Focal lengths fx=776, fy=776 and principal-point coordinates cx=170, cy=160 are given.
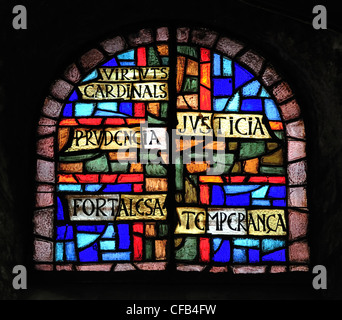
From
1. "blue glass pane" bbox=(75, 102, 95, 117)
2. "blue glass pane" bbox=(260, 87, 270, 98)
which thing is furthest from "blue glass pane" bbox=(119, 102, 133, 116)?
"blue glass pane" bbox=(260, 87, 270, 98)

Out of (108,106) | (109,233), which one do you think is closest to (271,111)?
(108,106)

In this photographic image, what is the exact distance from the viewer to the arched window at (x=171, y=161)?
5.62 m

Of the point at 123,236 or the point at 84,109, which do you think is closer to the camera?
the point at 123,236

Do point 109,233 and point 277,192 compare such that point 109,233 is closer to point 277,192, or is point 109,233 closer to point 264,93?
point 277,192

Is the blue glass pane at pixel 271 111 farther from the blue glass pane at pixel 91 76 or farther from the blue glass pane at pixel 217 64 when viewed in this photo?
the blue glass pane at pixel 91 76

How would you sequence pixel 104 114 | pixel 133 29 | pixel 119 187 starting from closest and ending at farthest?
pixel 119 187 → pixel 104 114 → pixel 133 29

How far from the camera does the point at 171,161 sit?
18.8ft

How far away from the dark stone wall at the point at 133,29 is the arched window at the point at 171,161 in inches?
3.8

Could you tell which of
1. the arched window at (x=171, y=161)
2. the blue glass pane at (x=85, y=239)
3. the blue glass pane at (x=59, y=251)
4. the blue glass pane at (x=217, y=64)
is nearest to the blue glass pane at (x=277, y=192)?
the arched window at (x=171, y=161)

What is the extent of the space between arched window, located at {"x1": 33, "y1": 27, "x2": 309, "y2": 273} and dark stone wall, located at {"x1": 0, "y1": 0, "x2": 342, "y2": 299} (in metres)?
0.10

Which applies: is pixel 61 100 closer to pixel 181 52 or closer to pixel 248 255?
pixel 181 52

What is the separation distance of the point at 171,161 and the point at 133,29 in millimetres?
1083

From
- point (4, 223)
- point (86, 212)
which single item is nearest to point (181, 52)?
point (86, 212)

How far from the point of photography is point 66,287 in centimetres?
550
